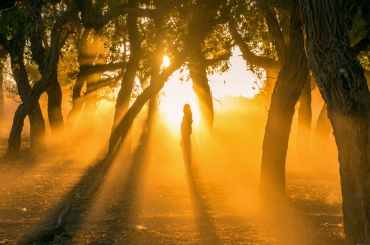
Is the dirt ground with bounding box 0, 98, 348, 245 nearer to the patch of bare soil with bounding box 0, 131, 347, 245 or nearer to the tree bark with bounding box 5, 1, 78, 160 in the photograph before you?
the patch of bare soil with bounding box 0, 131, 347, 245

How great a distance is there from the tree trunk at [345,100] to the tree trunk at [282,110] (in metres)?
3.31

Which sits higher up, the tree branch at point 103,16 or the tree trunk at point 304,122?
the tree branch at point 103,16

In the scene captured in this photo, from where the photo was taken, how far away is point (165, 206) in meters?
11.4

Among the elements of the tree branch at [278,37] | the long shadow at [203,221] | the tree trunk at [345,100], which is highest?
the tree branch at [278,37]

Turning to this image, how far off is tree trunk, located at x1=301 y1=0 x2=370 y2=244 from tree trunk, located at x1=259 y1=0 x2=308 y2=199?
3312mm

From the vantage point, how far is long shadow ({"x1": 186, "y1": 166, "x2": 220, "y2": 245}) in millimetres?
8273

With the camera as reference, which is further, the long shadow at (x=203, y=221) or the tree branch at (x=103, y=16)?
the tree branch at (x=103, y=16)

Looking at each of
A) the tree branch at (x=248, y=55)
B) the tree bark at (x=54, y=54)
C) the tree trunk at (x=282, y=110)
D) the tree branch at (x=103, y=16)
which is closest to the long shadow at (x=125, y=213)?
the tree trunk at (x=282, y=110)

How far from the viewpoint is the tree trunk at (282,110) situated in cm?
1088

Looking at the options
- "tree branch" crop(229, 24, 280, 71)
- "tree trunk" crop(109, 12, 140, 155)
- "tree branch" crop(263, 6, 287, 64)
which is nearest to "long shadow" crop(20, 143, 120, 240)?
"tree trunk" crop(109, 12, 140, 155)

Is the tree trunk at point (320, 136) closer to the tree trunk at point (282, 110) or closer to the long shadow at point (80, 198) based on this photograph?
the long shadow at point (80, 198)

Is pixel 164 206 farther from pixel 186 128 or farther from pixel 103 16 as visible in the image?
pixel 103 16

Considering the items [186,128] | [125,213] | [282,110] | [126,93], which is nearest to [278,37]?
[282,110]

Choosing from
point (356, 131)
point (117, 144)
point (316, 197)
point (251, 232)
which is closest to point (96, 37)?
point (117, 144)
